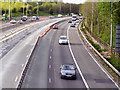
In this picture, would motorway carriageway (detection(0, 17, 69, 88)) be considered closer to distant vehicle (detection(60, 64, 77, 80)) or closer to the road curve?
the road curve

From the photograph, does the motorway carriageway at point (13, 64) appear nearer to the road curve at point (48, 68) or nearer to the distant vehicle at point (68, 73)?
the road curve at point (48, 68)

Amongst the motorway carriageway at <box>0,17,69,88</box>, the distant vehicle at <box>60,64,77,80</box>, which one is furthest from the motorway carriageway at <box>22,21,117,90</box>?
the motorway carriageway at <box>0,17,69,88</box>

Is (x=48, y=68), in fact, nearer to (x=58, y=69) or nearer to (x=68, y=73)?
(x=58, y=69)

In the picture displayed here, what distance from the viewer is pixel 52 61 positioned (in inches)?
1547

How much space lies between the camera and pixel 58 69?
34281mm

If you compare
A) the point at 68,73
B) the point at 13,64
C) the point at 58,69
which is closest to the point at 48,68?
the point at 58,69

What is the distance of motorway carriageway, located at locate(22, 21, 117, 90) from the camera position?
91.5 ft

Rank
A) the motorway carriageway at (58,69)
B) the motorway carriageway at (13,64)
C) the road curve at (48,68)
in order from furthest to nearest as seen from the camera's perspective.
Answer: the motorway carriageway at (13,64), the motorway carriageway at (58,69), the road curve at (48,68)

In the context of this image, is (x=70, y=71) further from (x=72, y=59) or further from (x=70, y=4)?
(x=70, y=4)

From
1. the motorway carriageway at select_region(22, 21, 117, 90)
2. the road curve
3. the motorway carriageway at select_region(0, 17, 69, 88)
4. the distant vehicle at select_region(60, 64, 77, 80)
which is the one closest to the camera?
the road curve

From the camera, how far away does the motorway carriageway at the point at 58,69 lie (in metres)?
27.9

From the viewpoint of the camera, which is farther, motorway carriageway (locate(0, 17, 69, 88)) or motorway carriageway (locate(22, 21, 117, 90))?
motorway carriageway (locate(0, 17, 69, 88))

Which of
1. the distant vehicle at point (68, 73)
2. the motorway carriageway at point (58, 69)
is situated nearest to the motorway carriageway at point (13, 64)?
the motorway carriageway at point (58, 69)

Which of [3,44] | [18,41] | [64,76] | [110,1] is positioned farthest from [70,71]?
[18,41]
